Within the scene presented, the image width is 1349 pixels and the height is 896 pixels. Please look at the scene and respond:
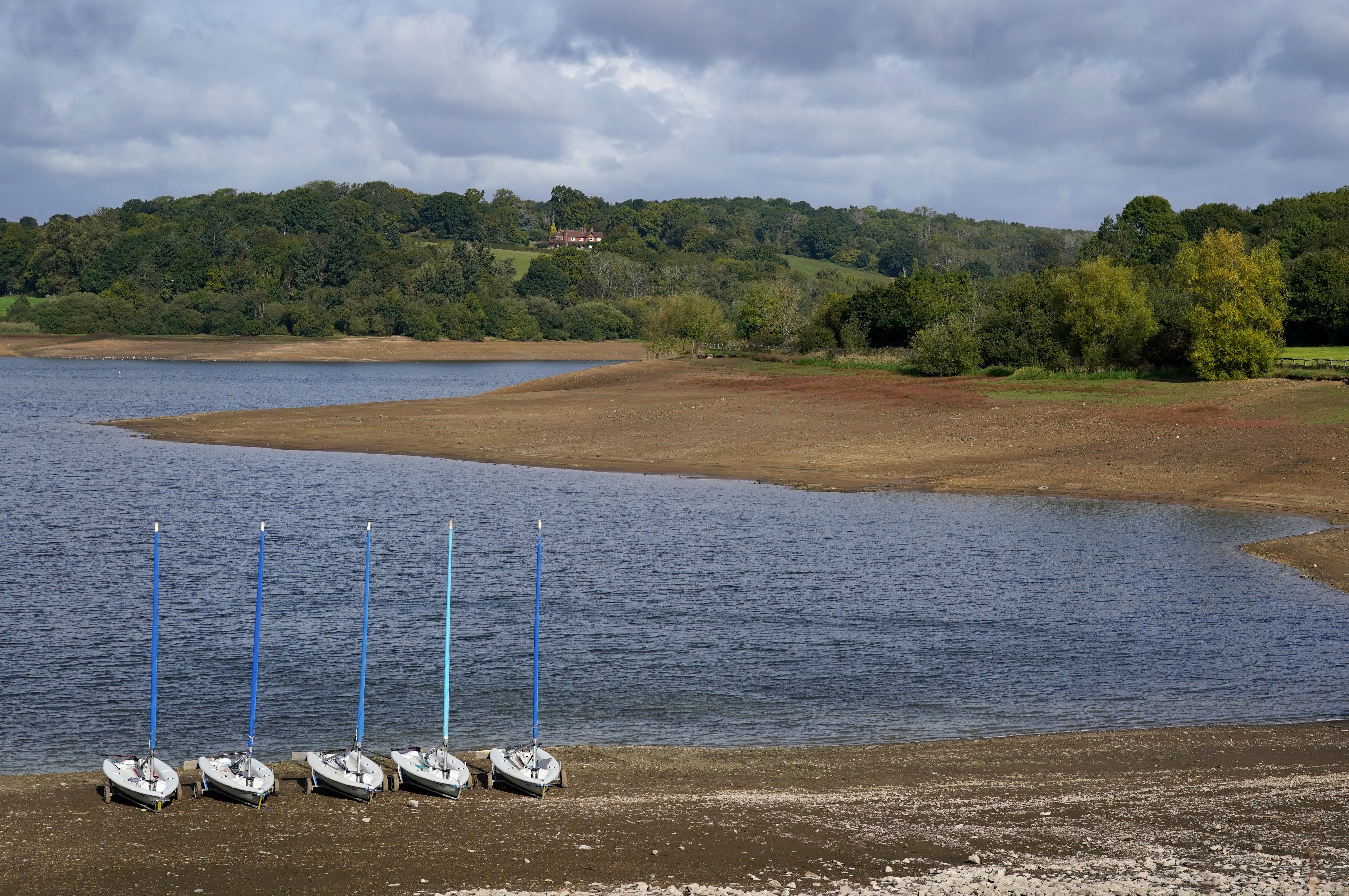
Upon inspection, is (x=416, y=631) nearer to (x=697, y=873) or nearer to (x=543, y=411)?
(x=697, y=873)

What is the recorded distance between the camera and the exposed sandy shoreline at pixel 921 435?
41312mm

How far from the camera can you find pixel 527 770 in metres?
14.2

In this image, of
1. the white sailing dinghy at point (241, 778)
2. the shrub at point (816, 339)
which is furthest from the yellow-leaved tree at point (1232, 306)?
the white sailing dinghy at point (241, 778)

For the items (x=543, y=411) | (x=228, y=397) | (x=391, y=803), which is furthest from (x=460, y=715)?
(x=228, y=397)

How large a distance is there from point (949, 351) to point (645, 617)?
186ft

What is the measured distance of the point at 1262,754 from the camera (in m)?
15.6

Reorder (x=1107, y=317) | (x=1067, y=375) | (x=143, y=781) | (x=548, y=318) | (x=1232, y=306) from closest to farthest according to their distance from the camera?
(x=143, y=781) < (x=1232, y=306) < (x=1107, y=317) < (x=1067, y=375) < (x=548, y=318)

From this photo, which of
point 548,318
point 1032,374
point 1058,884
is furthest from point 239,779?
point 548,318

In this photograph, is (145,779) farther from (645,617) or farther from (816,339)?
(816,339)

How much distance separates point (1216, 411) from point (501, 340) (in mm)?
133695

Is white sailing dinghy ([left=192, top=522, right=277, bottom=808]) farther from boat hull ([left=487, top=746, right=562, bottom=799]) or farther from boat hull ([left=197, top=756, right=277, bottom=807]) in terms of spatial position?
boat hull ([left=487, top=746, right=562, bottom=799])

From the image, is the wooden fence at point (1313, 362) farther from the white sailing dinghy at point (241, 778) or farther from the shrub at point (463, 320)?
the shrub at point (463, 320)

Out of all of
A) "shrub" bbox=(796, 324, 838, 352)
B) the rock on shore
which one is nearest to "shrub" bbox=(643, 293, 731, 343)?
"shrub" bbox=(796, 324, 838, 352)

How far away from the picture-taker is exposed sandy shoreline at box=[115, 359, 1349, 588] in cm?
4131
